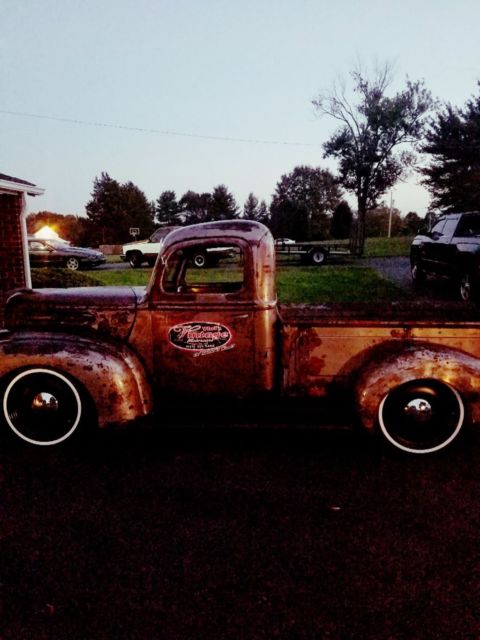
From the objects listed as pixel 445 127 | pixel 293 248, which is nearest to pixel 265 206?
pixel 445 127

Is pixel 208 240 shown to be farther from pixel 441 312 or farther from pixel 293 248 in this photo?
pixel 293 248

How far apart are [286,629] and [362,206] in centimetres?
2657

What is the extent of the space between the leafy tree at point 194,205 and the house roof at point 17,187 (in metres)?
63.2

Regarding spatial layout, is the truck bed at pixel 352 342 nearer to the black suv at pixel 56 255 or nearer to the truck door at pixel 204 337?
the truck door at pixel 204 337

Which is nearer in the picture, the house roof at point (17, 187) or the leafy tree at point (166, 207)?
the house roof at point (17, 187)

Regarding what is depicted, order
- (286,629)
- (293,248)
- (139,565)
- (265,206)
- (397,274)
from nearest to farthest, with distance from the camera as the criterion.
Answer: (286,629)
(139,565)
(397,274)
(293,248)
(265,206)

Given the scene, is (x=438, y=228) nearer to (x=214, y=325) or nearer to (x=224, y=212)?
(x=214, y=325)

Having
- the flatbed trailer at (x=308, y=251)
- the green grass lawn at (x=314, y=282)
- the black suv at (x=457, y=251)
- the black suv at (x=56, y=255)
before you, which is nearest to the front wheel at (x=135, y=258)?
the black suv at (x=56, y=255)

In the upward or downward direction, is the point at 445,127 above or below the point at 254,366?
above

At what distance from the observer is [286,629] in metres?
2.21

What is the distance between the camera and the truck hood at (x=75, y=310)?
4168 millimetres

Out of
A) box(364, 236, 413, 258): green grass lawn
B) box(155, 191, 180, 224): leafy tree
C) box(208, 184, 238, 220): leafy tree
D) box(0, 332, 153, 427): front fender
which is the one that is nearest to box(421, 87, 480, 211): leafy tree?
box(364, 236, 413, 258): green grass lawn

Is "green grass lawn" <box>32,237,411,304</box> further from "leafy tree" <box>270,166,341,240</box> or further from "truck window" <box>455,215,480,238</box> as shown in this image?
"leafy tree" <box>270,166,341,240</box>

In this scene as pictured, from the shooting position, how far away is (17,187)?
9.34m
